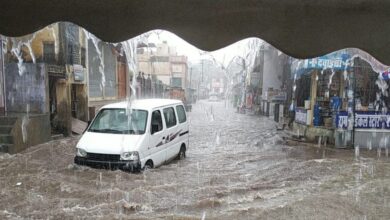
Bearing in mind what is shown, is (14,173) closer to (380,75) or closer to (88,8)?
(88,8)

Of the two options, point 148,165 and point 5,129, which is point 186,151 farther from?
point 5,129

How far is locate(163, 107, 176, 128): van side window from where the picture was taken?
10.0 m

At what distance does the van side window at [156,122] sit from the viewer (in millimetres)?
9091

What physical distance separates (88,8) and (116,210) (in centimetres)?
503

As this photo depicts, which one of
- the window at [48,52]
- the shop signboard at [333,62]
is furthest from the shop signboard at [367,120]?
the window at [48,52]

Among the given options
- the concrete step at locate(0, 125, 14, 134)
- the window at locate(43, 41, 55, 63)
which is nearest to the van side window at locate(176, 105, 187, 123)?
the concrete step at locate(0, 125, 14, 134)

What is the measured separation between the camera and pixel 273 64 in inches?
1407

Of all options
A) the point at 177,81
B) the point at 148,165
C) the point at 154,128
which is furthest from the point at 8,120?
the point at 177,81

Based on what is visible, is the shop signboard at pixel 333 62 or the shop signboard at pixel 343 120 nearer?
the shop signboard at pixel 343 120

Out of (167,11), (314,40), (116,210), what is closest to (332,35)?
(314,40)

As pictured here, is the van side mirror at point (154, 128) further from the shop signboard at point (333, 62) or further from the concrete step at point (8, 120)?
the shop signboard at point (333, 62)

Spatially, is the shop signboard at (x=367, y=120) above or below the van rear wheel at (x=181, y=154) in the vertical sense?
above

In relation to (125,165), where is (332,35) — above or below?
above

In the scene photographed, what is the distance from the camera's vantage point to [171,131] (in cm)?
1012
